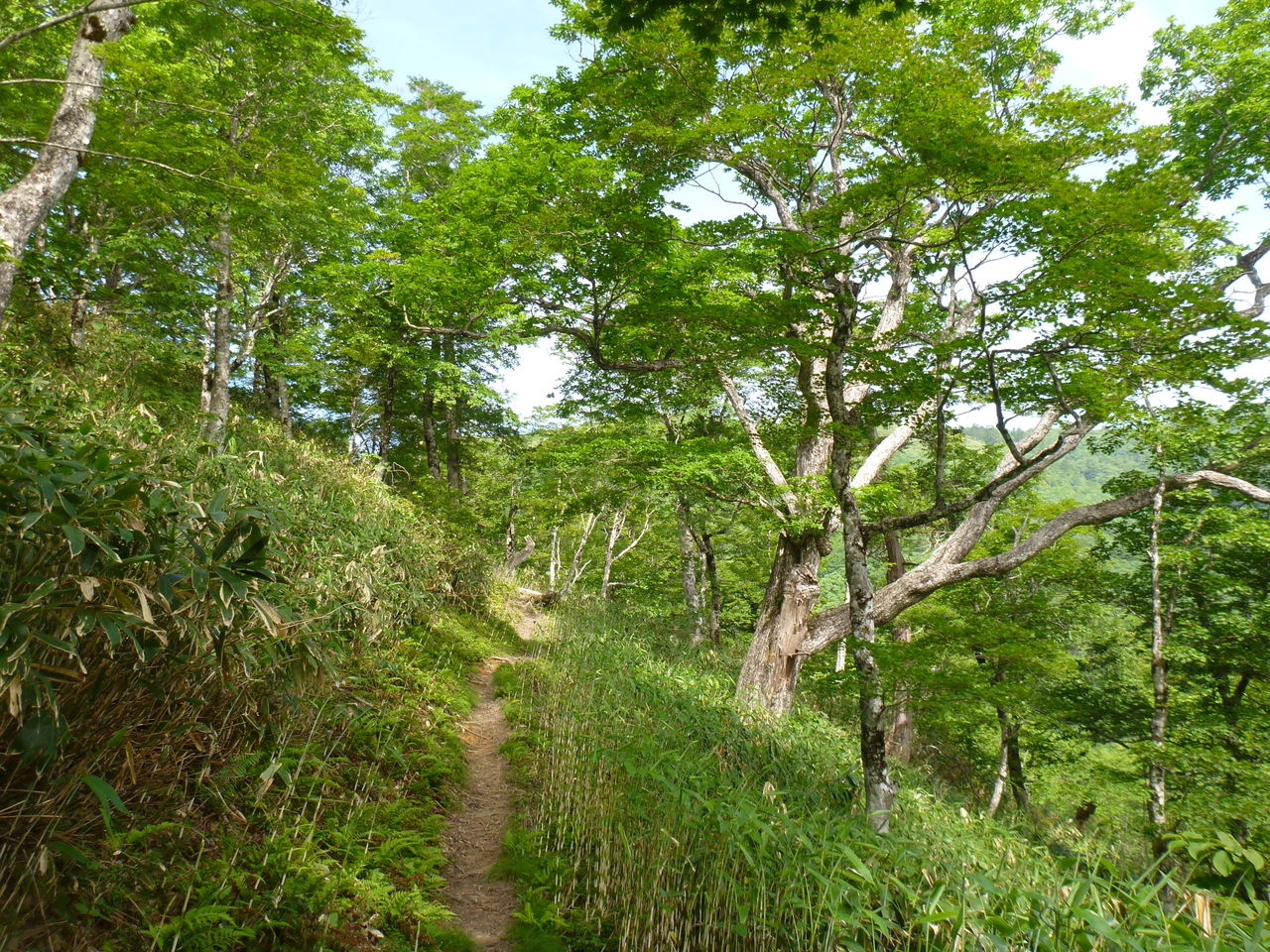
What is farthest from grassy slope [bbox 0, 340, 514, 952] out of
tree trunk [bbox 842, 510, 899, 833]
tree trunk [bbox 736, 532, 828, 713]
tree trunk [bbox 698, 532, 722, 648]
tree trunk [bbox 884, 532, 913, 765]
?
tree trunk [bbox 698, 532, 722, 648]

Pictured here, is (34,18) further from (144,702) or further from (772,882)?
(772,882)

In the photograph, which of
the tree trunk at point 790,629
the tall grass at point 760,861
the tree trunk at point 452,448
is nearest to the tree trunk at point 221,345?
the tree trunk at point 452,448

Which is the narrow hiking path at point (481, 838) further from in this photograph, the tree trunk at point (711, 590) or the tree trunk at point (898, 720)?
the tree trunk at point (898, 720)

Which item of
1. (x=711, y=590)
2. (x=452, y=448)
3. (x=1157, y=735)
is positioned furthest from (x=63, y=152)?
(x=1157, y=735)

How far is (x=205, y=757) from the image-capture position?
283cm

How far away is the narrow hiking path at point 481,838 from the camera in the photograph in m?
3.25

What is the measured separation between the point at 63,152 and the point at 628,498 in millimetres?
7568

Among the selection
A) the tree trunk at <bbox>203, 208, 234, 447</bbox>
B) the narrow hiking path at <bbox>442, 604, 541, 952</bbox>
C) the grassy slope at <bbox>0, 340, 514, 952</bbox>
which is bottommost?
the narrow hiking path at <bbox>442, 604, 541, 952</bbox>

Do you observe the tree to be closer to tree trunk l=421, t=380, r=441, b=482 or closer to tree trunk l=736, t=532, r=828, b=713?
tree trunk l=736, t=532, r=828, b=713

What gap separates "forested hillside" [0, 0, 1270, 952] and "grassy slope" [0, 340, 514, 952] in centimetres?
2

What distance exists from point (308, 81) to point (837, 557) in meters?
45.2

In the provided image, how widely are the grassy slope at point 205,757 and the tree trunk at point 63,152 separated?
1602 mm

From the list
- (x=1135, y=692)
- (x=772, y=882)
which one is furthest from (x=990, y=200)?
(x=1135, y=692)

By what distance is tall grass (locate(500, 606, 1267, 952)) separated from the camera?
2096mm
